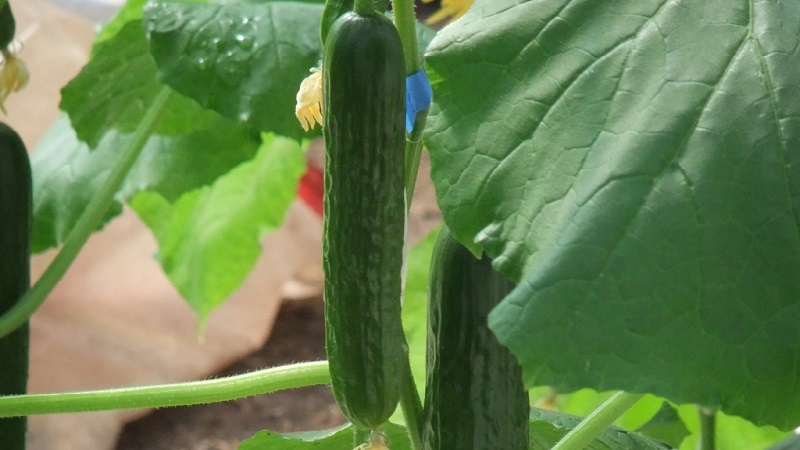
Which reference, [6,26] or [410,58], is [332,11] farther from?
[6,26]

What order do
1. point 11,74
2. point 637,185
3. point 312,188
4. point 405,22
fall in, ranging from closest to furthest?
1. point 637,185
2. point 405,22
3. point 11,74
4. point 312,188

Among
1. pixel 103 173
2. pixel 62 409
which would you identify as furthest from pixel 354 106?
pixel 103 173

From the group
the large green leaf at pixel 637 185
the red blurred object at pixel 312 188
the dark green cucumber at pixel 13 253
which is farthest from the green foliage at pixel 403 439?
the red blurred object at pixel 312 188

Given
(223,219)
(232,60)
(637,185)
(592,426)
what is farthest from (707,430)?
(223,219)

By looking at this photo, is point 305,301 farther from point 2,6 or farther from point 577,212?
point 577,212

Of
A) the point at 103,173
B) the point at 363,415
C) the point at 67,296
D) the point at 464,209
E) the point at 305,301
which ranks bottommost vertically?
the point at 305,301

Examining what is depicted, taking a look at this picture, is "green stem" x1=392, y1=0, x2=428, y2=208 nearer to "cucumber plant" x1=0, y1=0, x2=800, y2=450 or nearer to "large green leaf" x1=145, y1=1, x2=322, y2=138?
"cucumber plant" x1=0, y1=0, x2=800, y2=450
